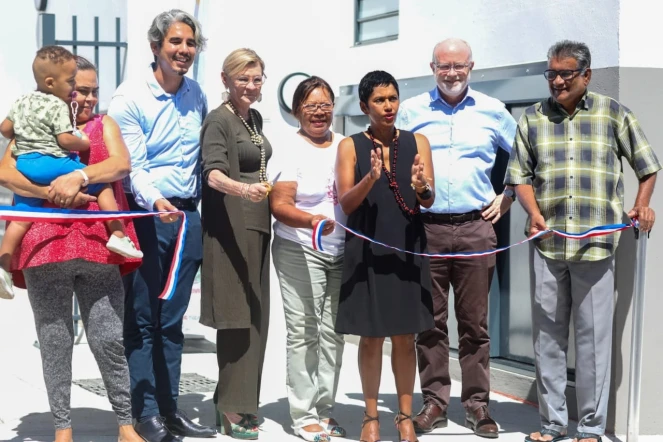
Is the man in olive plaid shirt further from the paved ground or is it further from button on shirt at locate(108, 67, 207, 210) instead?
button on shirt at locate(108, 67, 207, 210)

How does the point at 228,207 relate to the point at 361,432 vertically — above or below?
above

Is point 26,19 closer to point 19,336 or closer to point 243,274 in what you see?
point 19,336

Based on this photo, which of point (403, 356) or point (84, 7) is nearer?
point (403, 356)

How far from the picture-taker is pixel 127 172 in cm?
571

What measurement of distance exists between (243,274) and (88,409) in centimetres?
156

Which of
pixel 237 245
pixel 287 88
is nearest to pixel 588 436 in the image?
pixel 237 245

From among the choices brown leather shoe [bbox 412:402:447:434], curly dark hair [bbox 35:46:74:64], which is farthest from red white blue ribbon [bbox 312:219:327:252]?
curly dark hair [bbox 35:46:74:64]

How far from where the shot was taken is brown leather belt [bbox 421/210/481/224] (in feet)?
21.7

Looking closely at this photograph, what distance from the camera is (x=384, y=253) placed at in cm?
603

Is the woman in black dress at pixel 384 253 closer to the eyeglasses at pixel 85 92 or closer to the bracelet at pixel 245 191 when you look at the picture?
the bracelet at pixel 245 191

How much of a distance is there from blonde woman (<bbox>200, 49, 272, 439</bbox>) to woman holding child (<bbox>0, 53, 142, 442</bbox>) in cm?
54

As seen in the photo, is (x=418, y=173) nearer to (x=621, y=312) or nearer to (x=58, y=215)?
(x=621, y=312)

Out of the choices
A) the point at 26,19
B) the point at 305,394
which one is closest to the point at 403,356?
the point at 305,394

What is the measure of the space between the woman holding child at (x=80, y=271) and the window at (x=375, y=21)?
3.94 m
